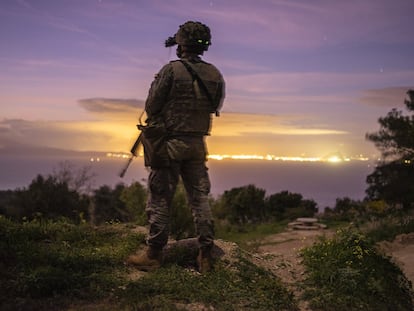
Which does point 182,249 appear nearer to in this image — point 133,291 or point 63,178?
point 133,291

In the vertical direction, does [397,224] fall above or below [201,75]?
below

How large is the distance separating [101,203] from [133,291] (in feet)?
87.3

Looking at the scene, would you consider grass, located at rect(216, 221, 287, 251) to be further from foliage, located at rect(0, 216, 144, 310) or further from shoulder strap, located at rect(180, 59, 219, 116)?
shoulder strap, located at rect(180, 59, 219, 116)

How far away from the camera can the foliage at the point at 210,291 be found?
5.25m

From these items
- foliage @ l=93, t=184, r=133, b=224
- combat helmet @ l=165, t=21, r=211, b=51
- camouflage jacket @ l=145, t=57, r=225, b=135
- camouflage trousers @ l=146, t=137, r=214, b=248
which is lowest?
foliage @ l=93, t=184, r=133, b=224

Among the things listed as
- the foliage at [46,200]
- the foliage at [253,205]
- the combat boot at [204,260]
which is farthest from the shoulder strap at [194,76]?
the foliage at [253,205]

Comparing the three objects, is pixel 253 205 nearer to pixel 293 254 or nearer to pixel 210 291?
pixel 293 254

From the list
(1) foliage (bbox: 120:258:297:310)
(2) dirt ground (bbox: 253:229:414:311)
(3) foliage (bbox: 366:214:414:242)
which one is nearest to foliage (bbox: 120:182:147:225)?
(2) dirt ground (bbox: 253:229:414:311)

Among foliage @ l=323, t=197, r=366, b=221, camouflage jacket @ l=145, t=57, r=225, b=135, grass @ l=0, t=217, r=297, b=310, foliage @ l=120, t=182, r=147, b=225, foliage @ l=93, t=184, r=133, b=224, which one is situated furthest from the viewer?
foliage @ l=93, t=184, r=133, b=224

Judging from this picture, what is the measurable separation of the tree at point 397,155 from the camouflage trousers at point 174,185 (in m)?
18.3

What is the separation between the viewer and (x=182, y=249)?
23.1 ft

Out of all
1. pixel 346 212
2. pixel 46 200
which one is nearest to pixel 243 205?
pixel 346 212

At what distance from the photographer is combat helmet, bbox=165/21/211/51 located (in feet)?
21.5

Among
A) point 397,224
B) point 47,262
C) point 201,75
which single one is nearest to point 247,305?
point 47,262
